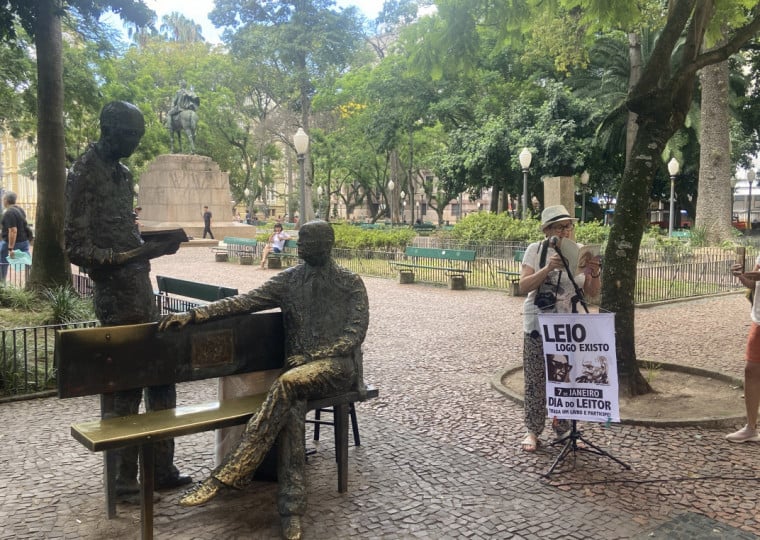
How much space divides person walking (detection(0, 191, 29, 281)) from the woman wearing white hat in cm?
1109

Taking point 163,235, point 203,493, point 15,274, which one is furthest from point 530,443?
point 15,274

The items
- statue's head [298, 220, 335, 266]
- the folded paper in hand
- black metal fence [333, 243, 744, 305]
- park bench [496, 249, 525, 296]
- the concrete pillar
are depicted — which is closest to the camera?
statue's head [298, 220, 335, 266]

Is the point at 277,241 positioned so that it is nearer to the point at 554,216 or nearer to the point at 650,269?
the point at 650,269

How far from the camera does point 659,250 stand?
16891 millimetres

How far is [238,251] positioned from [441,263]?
8.75 metres

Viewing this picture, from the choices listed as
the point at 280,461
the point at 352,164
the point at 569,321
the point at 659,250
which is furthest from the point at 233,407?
the point at 352,164

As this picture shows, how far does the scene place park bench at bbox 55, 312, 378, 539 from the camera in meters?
3.32

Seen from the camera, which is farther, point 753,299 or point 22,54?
point 22,54

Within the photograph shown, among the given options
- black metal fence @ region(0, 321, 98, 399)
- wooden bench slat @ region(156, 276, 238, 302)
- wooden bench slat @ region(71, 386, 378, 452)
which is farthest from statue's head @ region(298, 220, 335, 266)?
black metal fence @ region(0, 321, 98, 399)

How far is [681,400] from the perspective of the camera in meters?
5.87

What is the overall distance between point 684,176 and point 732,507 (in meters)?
35.1

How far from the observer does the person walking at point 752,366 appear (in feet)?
15.3

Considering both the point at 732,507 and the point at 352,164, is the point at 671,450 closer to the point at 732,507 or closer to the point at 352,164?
the point at 732,507

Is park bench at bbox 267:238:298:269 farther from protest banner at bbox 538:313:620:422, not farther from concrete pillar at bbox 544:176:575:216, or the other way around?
protest banner at bbox 538:313:620:422
